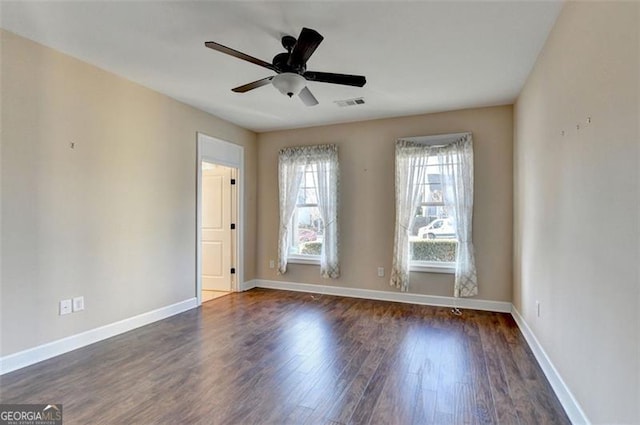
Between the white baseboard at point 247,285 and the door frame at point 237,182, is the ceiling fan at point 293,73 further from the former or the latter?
the white baseboard at point 247,285

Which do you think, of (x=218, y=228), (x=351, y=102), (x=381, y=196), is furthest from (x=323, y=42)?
(x=218, y=228)

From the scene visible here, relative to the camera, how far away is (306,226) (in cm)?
538

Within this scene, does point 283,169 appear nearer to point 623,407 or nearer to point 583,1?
point 583,1

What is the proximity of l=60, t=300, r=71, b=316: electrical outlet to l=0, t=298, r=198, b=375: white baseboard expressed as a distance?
0.24 m

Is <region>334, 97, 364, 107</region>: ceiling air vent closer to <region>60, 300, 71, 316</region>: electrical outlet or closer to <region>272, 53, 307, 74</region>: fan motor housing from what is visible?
<region>272, 53, 307, 74</region>: fan motor housing

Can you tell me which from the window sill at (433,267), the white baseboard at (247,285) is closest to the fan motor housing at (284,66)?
the window sill at (433,267)

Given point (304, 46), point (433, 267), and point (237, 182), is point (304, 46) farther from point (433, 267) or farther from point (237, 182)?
point (433, 267)

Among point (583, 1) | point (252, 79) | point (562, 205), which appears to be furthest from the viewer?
point (252, 79)

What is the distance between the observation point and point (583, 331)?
6.31 ft

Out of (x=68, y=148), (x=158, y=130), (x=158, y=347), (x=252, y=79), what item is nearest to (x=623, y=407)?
(x=158, y=347)

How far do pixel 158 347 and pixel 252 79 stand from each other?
278 centimetres

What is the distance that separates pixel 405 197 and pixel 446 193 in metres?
0.54

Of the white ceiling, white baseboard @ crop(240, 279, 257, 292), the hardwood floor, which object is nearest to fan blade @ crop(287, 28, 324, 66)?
the white ceiling

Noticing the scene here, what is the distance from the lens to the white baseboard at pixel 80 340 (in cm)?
262
